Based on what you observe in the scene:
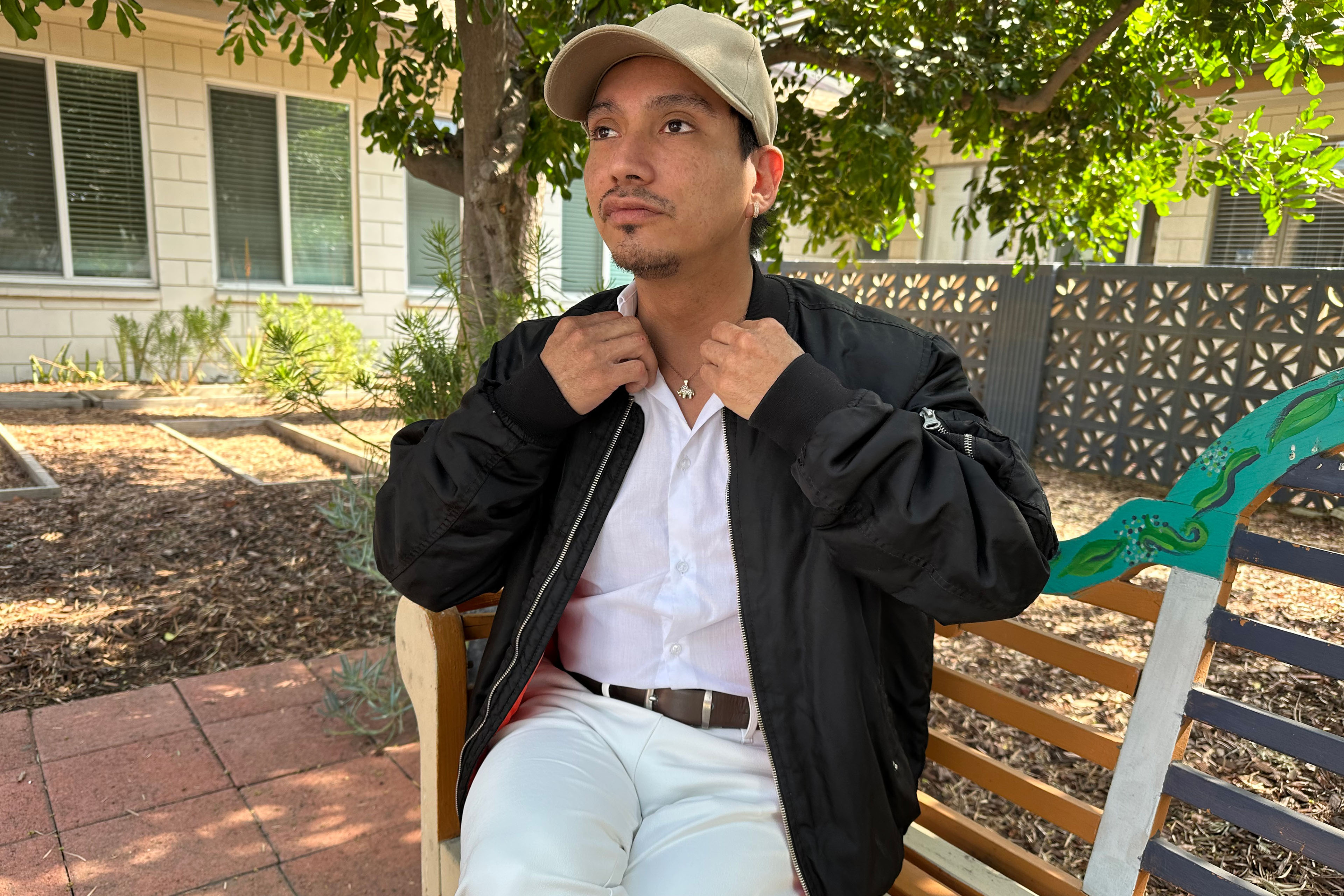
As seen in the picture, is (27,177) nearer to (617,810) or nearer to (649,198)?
(649,198)

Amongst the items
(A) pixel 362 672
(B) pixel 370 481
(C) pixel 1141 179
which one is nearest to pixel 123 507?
(B) pixel 370 481

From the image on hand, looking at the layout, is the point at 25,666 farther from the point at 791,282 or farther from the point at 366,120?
the point at 791,282

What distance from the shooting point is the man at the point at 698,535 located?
1.44m

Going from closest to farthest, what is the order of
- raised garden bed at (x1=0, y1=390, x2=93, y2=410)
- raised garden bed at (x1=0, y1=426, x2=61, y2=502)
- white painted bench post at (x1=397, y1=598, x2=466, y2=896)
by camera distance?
white painted bench post at (x1=397, y1=598, x2=466, y2=896) < raised garden bed at (x1=0, y1=426, x2=61, y2=502) < raised garden bed at (x1=0, y1=390, x2=93, y2=410)

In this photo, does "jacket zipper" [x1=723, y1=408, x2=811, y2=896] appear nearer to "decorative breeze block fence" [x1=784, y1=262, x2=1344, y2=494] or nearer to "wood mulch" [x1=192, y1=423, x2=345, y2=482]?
"wood mulch" [x1=192, y1=423, x2=345, y2=482]

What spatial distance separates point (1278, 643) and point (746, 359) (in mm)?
945

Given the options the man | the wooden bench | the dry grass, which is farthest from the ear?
the dry grass

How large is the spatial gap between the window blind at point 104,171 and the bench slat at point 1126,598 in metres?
10.9

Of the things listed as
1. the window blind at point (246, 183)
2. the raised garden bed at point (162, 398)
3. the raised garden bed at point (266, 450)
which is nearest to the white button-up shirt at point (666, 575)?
the raised garden bed at point (266, 450)

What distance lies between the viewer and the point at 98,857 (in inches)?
92.5

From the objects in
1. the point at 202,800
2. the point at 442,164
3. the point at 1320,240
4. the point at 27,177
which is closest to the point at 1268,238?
the point at 1320,240

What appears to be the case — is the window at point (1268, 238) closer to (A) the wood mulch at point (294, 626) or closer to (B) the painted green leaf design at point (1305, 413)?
(A) the wood mulch at point (294, 626)

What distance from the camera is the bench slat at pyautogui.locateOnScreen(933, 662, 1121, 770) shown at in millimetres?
1594

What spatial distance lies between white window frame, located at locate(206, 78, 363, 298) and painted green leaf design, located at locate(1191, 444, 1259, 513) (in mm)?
10749
